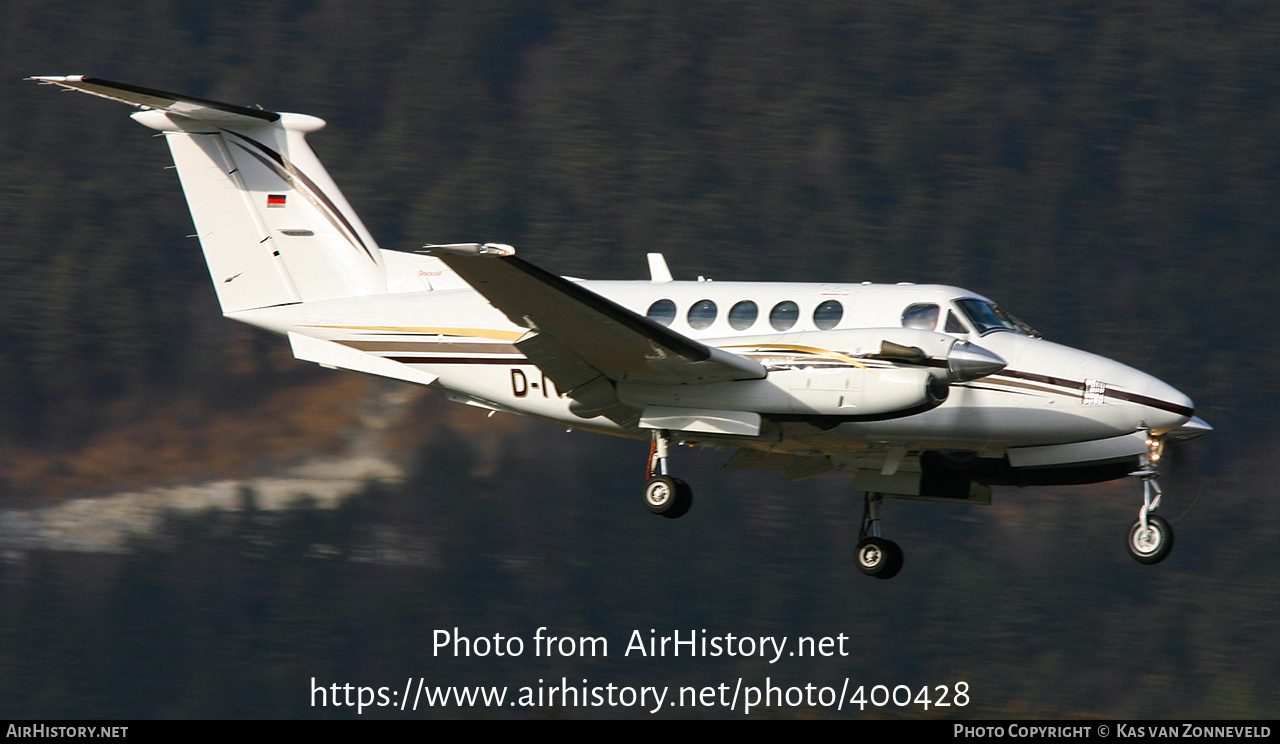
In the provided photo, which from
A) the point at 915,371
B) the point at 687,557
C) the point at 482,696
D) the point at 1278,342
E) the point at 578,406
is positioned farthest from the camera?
the point at 1278,342

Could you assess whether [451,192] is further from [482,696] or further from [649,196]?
[482,696]

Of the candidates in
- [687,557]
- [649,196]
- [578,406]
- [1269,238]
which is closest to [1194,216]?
[1269,238]

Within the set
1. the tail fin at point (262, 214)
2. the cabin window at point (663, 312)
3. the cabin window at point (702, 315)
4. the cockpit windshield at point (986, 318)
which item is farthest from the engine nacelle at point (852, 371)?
the tail fin at point (262, 214)

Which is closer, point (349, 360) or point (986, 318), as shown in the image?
point (986, 318)

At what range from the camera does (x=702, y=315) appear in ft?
49.6

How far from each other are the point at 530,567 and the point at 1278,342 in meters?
24.3

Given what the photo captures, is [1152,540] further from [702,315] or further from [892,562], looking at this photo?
[702,315]

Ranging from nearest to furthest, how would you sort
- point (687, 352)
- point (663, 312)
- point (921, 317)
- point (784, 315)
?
point (687, 352) < point (921, 317) < point (784, 315) < point (663, 312)

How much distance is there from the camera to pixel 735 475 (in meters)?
39.3

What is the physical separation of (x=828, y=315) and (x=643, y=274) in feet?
88.1

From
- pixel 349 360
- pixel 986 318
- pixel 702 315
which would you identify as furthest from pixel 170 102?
pixel 986 318

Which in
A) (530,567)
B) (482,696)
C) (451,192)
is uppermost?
(451,192)

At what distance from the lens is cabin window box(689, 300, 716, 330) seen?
15.1m

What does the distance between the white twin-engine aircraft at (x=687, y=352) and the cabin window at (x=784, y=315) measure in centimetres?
1
